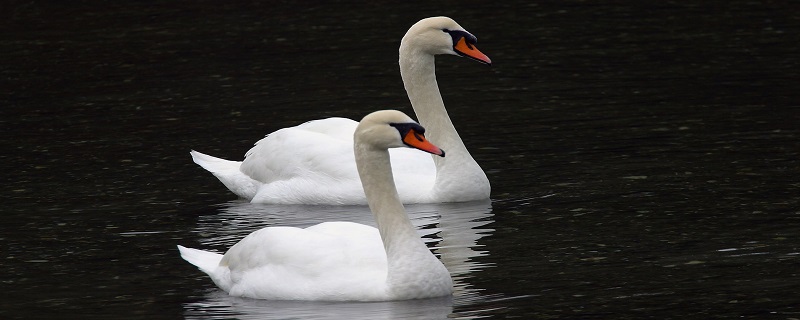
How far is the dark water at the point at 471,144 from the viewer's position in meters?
11.1

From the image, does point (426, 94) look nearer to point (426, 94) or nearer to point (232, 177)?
point (426, 94)

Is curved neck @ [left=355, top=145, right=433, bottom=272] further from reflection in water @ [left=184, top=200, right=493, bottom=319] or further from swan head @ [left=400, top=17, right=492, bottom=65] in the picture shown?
swan head @ [left=400, top=17, right=492, bottom=65]

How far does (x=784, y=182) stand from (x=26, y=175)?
650 cm

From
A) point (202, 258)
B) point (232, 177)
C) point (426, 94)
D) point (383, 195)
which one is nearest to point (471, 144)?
point (426, 94)

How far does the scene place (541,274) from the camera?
11305mm

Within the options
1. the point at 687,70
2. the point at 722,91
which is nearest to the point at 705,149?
the point at 722,91

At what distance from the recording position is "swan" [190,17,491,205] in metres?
14.6

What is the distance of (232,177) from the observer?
15.4 m

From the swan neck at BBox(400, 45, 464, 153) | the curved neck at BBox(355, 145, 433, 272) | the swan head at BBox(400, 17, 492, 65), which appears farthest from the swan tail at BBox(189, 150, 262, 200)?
the curved neck at BBox(355, 145, 433, 272)

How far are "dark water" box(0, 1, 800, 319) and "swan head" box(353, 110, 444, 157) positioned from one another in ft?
3.27

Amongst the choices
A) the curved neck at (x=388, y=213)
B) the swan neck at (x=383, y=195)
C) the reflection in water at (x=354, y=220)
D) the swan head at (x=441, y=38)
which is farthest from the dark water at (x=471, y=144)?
the swan head at (x=441, y=38)

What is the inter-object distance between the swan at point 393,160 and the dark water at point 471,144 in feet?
0.61

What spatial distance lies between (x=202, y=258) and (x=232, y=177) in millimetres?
3547

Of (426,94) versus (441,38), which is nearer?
(441,38)
